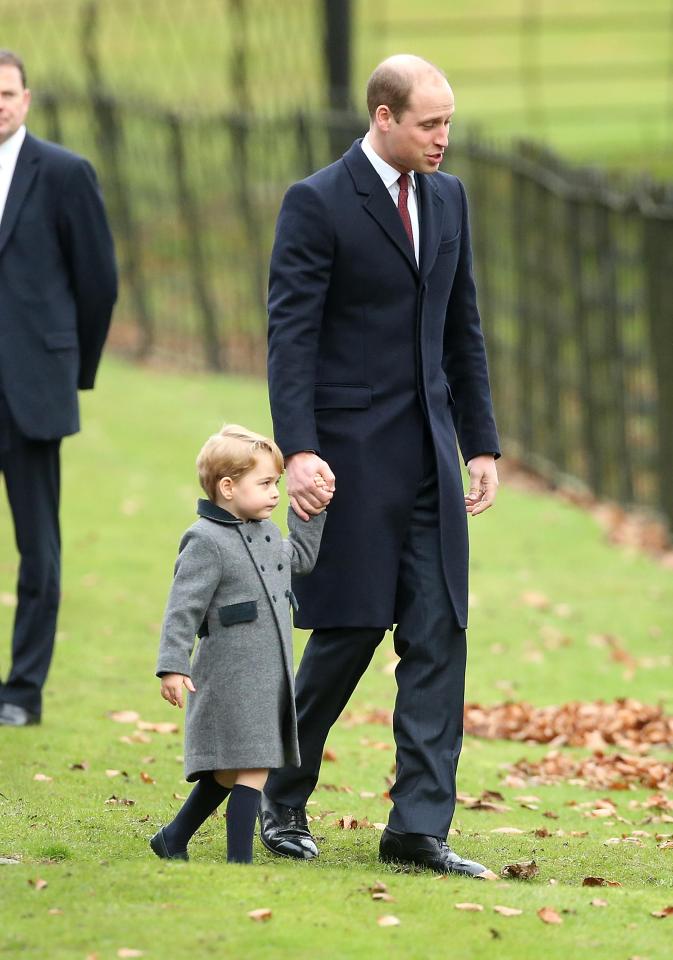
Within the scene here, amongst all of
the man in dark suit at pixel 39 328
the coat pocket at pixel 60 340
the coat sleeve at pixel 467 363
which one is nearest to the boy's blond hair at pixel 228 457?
the coat sleeve at pixel 467 363

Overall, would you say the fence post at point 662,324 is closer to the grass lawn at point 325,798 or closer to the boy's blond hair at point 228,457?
the grass lawn at point 325,798

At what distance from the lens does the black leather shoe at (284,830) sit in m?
5.46

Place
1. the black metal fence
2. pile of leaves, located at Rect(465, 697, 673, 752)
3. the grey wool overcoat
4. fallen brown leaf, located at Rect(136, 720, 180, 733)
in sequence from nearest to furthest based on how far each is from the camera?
the grey wool overcoat
fallen brown leaf, located at Rect(136, 720, 180, 733)
pile of leaves, located at Rect(465, 697, 673, 752)
the black metal fence

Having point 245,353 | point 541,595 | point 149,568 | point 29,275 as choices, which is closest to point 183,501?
point 149,568

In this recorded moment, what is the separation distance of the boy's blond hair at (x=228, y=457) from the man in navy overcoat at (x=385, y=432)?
0.59 feet

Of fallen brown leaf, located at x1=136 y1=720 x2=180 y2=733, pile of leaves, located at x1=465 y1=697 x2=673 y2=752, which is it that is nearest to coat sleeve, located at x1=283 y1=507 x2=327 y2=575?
fallen brown leaf, located at x1=136 y1=720 x2=180 y2=733

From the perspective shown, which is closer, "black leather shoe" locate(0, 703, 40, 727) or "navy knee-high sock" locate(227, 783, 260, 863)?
"navy knee-high sock" locate(227, 783, 260, 863)

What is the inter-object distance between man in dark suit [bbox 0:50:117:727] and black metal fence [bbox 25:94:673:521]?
643 centimetres

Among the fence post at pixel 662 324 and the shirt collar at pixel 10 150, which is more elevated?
the shirt collar at pixel 10 150

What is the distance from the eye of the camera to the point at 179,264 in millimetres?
21953

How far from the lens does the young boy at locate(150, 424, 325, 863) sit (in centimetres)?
500

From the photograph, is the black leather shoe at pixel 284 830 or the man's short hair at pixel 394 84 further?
the black leather shoe at pixel 284 830

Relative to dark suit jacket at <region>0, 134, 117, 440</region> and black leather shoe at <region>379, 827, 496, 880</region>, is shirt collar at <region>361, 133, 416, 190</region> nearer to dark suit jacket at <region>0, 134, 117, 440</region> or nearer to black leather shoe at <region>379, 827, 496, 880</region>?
black leather shoe at <region>379, 827, 496, 880</region>

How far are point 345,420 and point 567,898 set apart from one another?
4.76ft
